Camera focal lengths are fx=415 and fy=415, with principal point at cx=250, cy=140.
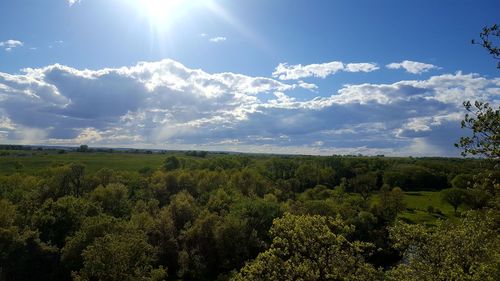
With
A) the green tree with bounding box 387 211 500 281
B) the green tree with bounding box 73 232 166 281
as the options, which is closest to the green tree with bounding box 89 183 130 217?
the green tree with bounding box 73 232 166 281

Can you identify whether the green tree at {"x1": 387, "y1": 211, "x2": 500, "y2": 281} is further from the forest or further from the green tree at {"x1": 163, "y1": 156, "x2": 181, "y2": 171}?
the green tree at {"x1": 163, "y1": 156, "x2": 181, "y2": 171}

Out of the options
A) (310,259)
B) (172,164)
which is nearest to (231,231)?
(310,259)

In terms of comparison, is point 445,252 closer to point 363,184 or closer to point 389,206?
point 389,206

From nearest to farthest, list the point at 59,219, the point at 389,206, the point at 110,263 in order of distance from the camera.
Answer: the point at 110,263
the point at 59,219
the point at 389,206

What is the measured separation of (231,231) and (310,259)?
4533 centimetres

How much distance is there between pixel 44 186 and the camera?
309ft

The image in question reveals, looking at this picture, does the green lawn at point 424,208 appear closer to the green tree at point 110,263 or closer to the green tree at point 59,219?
the green tree at point 59,219

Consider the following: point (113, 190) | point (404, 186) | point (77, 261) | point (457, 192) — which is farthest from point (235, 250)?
point (404, 186)

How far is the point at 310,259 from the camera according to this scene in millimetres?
25016

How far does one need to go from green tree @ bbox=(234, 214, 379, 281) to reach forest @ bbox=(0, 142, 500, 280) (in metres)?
0.07

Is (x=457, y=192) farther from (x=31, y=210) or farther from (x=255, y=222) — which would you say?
(x=31, y=210)

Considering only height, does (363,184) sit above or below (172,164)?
below

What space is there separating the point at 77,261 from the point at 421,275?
4811 cm

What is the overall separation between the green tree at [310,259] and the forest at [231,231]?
71 millimetres
